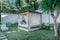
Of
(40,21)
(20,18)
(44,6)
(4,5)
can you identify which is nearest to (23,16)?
(20,18)

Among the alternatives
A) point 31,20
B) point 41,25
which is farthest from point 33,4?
point 41,25

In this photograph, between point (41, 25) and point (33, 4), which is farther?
point (33, 4)

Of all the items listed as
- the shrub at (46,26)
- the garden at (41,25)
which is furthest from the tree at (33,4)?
the shrub at (46,26)

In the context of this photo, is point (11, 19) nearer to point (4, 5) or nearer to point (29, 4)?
point (4, 5)

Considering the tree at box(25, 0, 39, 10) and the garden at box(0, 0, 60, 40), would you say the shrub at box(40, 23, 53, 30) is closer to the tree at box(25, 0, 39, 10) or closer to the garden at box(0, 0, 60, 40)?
the garden at box(0, 0, 60, 40)

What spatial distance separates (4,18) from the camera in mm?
18422

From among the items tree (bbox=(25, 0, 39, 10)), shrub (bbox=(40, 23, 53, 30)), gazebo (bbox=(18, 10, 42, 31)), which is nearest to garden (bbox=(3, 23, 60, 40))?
shrub (bbox=(40, 23, 53, 30))

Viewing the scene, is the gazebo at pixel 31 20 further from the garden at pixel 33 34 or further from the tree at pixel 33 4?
the tree at pixel 33 4

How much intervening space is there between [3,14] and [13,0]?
6.36 meters

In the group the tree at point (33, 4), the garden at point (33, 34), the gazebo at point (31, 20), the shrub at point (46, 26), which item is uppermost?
the tree at point (33, 4)

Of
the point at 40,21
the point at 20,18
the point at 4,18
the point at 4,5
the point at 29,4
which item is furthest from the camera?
the point at 29,4

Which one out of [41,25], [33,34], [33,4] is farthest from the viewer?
[33,4]

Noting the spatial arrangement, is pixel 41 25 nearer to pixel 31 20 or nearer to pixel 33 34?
pixel 31 20

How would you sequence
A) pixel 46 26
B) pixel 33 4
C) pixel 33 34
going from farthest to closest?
pixel 33 4 → pixel 46 26 → pixel 33 34
